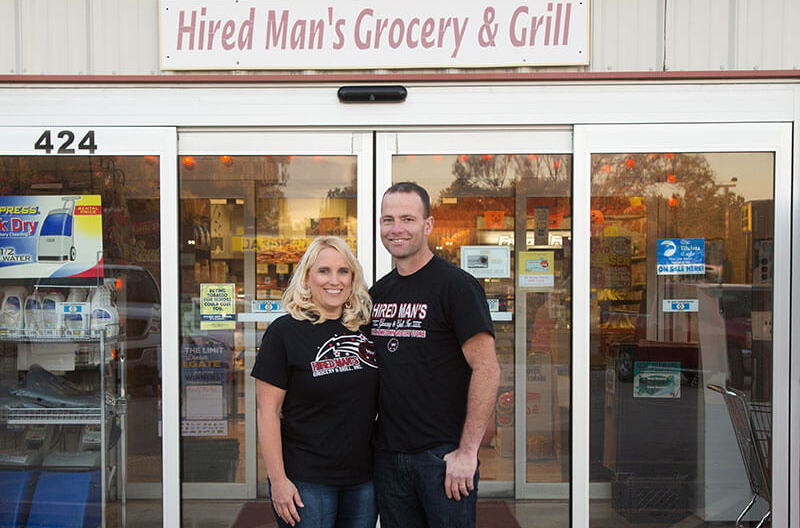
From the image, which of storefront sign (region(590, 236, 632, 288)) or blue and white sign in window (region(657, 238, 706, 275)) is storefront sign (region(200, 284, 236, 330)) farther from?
blue and white sign in window (region(657, 238, 706, 275))

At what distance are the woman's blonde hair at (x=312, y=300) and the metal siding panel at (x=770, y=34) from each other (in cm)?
275

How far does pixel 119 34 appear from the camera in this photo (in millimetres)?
3531

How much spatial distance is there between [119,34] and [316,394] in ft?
8.70

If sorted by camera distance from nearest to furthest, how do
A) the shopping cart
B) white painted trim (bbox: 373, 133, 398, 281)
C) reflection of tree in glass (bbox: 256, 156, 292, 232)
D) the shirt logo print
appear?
1. the shirt logo print
2. the shopping cart
3. white painted trim (bbox: 373, 133, 398, 281)
4. reflection of tree in glass (bbox: 256, 156, 292, 232)

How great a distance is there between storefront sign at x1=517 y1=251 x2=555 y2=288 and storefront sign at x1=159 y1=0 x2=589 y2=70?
4.69 feet

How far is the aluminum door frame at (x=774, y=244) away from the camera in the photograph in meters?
3.50

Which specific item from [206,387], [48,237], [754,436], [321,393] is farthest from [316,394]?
[754,436]

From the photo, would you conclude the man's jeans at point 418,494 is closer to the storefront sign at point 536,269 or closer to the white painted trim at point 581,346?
the white painted trim at point 581,346

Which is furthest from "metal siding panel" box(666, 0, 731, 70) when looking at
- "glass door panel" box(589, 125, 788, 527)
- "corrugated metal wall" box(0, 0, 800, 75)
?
"glass door panel" box(589, 125, 788, 527)

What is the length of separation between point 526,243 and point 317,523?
2.75 meters

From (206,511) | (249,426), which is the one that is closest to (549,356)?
(249,426)

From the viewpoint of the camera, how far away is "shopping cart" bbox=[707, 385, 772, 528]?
3455 mm

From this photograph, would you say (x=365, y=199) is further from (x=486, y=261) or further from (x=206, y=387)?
(x=206, y=387)

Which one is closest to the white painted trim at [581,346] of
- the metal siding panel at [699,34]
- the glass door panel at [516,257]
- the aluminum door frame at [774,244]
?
the aluminum door frame at [774,244]
